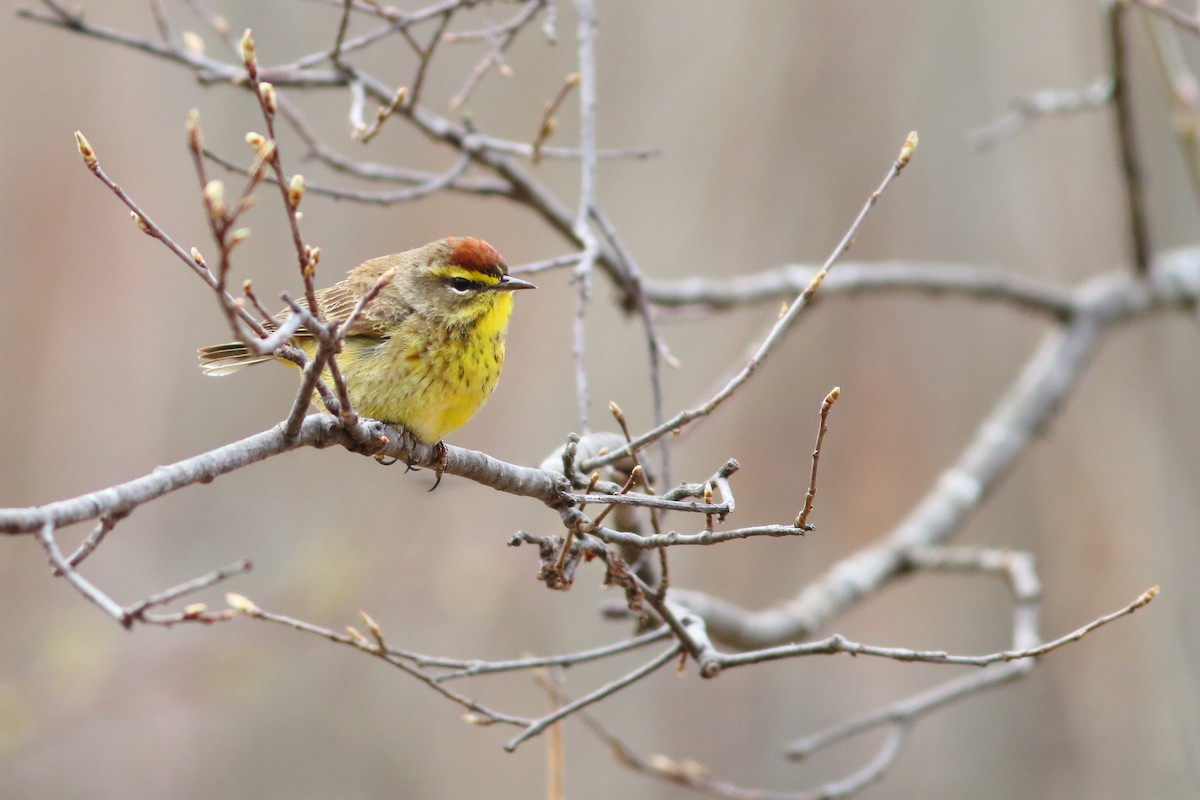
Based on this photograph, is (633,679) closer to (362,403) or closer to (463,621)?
(362,403)

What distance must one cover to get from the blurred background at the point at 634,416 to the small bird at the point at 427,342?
297 cm

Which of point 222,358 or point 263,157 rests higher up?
point 263,157

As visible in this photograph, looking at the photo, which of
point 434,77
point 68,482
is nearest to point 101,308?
point 68,482

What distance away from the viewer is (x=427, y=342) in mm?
4434

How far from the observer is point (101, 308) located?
9.27 meters

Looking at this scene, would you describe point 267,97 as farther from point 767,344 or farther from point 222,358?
point 222,358

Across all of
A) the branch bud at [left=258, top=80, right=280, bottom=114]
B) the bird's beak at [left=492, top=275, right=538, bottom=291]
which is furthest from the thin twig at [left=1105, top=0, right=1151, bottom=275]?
the branch bud at [left=258, top=80, right=280, bottom=114]

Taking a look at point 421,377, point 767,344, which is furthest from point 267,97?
point 421,377

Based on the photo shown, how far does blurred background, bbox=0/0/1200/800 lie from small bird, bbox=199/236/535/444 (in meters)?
2.97

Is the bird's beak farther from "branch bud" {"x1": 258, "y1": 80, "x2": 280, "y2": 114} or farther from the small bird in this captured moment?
"branch bud" {"x1": 258, "y1": 80, "x2": 280, "y2": 114}

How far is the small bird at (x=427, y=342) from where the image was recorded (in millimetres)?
4293

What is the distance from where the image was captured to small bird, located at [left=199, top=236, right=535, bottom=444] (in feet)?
14.1

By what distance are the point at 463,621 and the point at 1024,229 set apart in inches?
208

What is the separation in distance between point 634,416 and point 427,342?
4.03 meters
